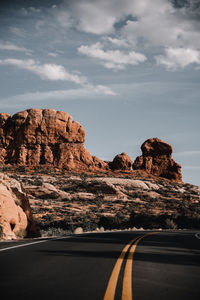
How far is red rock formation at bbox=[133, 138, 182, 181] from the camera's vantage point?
9859 cm

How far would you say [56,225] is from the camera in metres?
31.2

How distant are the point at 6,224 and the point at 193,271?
40.1 feet

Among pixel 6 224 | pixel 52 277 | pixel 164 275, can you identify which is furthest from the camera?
pixel 6 224

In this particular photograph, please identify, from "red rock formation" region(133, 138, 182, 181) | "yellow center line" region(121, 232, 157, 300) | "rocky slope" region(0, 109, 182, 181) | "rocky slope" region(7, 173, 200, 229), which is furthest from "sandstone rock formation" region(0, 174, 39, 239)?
"red rock formation" region(133, 138, 182, 181)

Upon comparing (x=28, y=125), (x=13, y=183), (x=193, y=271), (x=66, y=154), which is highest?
(x=28, y=125)

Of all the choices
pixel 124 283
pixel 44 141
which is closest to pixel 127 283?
pixel 124 283

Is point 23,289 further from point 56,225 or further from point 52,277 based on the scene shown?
point 56,225

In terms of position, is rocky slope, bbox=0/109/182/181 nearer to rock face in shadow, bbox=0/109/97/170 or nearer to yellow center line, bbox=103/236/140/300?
rock face in shadow, bbox=0/109/97/170

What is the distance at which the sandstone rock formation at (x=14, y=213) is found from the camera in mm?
16981

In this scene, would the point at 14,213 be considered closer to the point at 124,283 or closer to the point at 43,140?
the point at 124,283

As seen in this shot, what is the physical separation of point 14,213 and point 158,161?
84.4 m

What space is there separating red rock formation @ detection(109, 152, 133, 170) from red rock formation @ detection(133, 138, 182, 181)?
210 cm

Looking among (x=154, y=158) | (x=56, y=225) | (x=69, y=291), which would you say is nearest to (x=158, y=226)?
(x=56, y=225)

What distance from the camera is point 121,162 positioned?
324ft
